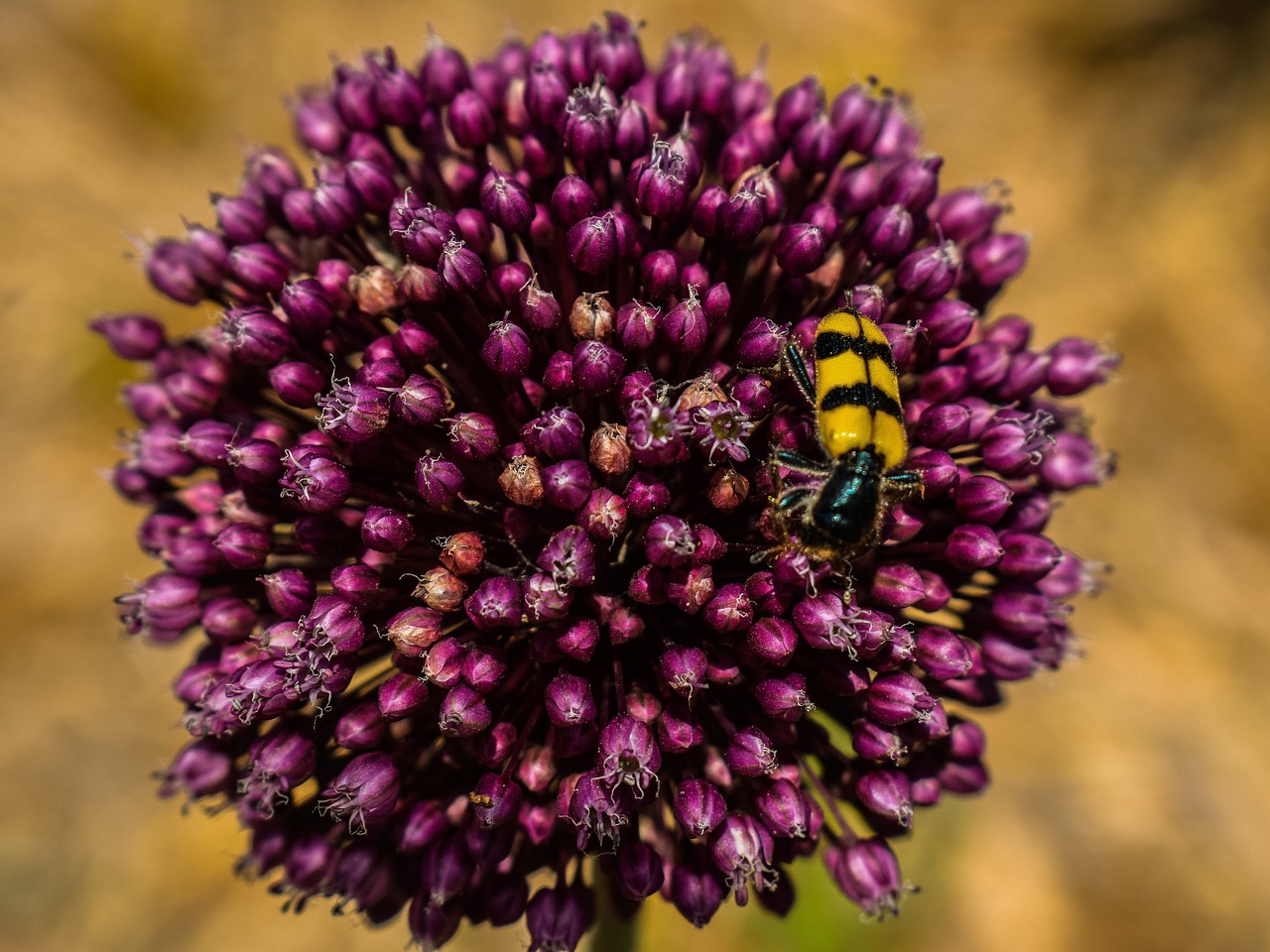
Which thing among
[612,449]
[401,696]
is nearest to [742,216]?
[612,449]

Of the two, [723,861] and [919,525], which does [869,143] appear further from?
[723,861]

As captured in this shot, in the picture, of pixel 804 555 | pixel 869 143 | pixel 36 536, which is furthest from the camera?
pixel 36 536

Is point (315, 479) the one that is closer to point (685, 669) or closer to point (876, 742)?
point (685, 669)

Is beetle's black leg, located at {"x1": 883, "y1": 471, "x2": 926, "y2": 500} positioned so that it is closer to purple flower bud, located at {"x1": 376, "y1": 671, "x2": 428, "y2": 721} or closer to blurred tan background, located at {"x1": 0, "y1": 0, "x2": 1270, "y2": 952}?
purple flower bud, located at {"x1": 376, "y1": 671, "x2": 428, "y2": 721}

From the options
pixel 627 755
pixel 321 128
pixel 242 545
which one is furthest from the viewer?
pixel 321 128

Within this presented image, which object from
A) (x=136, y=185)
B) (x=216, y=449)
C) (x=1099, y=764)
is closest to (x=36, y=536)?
(x=136, y=185)

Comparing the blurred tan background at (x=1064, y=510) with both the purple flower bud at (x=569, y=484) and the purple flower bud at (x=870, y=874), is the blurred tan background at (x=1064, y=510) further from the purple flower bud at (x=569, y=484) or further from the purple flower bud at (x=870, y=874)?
the purple flower bud at (x=569, y=484)
